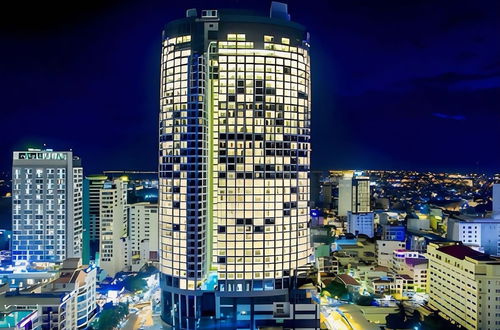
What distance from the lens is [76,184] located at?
1308 inches

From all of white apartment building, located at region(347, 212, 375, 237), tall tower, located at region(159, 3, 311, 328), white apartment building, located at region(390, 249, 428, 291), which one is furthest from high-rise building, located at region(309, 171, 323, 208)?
tall tower, located at region(159, 3, 311, 328)

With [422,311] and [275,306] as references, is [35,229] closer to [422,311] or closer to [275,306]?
[275,306]

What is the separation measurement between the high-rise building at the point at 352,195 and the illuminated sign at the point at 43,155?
125ft

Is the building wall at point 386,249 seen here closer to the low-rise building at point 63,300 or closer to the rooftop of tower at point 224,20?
the rooftop of tower at point 224,20

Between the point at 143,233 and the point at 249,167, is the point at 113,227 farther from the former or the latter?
the point at 249,167

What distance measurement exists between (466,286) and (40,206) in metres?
Answer: 26.1

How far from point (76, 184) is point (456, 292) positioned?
80.0ft

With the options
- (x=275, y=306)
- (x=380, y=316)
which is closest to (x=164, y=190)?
(x=275, y=306)

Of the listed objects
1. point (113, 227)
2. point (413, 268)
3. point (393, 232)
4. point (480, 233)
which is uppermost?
point (113, 227)

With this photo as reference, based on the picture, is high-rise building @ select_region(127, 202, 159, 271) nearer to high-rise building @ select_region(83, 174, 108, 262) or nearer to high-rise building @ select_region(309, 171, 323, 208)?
high-rise building @ select_region(83, 174, 108, 262)

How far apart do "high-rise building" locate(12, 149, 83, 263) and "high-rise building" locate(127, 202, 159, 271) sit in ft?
20.2

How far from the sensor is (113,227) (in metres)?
37.1

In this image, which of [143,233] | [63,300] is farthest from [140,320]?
[143,233]

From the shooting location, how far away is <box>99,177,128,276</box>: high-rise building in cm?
3578
